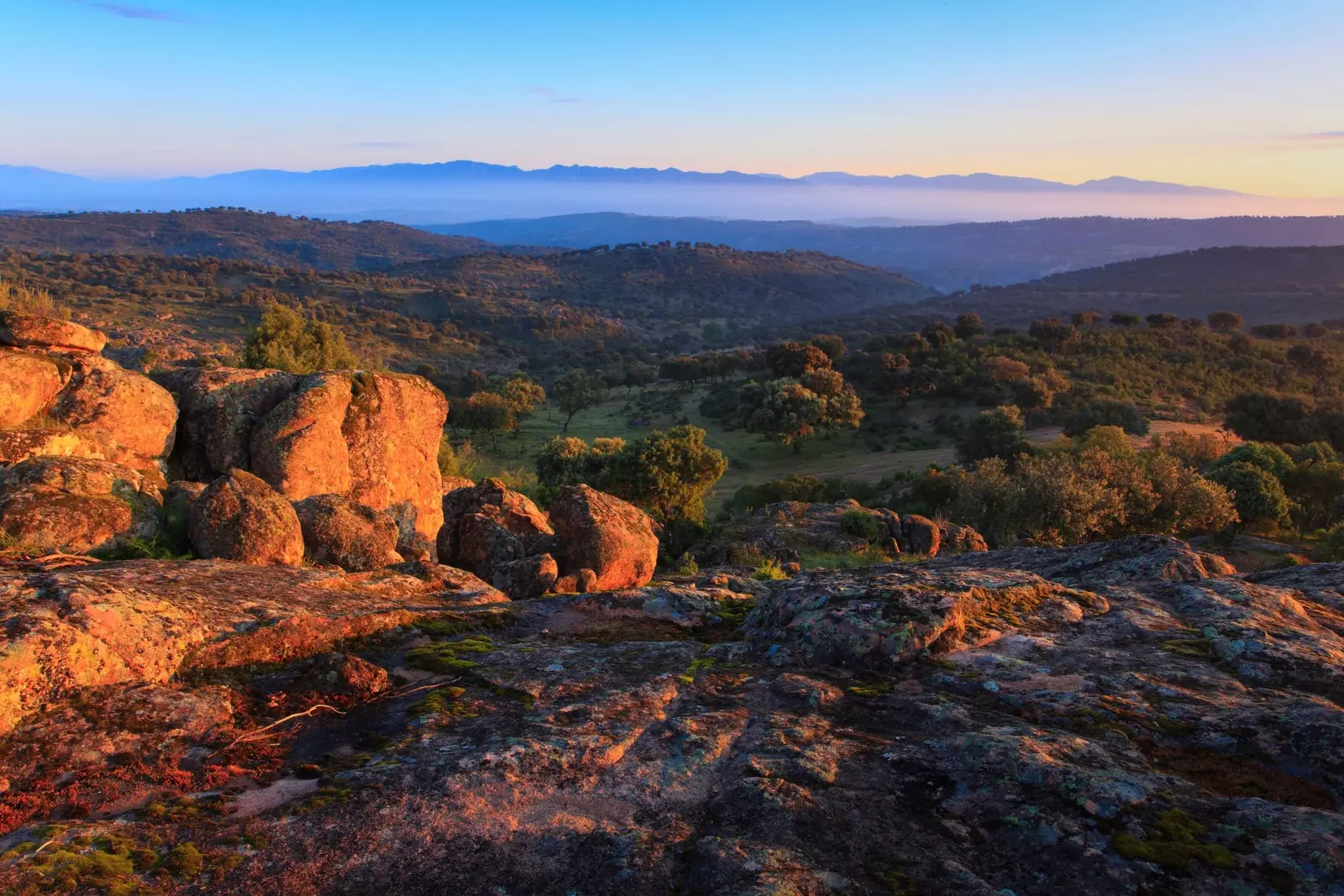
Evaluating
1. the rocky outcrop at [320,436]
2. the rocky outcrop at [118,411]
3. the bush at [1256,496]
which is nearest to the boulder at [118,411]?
the rocky outcrop at [118,411]

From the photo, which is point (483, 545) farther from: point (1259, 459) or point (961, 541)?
point (1259, 459)

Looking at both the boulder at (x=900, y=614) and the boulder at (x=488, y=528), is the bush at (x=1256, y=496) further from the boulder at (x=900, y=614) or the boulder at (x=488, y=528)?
the boulder at (x=488, y=528)

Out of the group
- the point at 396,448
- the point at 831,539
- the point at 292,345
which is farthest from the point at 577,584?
the point at 292,345

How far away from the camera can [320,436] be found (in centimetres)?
1362

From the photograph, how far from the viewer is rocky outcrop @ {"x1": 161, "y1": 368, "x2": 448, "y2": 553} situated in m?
13.2

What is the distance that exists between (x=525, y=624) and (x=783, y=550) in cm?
1589

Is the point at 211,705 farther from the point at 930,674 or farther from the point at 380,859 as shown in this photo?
the point at 930,674

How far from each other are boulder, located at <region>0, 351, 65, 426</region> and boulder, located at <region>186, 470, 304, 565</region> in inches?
147

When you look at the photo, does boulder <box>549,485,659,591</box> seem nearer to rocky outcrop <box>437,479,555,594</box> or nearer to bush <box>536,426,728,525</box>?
rocky outcrop <box>437,479,555,594</box>

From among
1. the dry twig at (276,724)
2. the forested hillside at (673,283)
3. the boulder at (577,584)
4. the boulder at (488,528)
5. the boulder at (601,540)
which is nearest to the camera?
the dry twig at (276,724)

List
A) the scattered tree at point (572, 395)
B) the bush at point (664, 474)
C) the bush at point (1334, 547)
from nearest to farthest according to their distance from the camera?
the bush at point (1334, 547), the bush at point (664, 474), the scattered tree at point (572, 395)

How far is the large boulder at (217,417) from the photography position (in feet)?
43.6

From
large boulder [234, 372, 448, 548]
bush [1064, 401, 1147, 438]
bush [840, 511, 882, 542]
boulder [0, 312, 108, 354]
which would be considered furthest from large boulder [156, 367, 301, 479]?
bush [1064, 401, 1147, 438]

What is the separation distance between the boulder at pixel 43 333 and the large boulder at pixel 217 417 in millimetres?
1526
